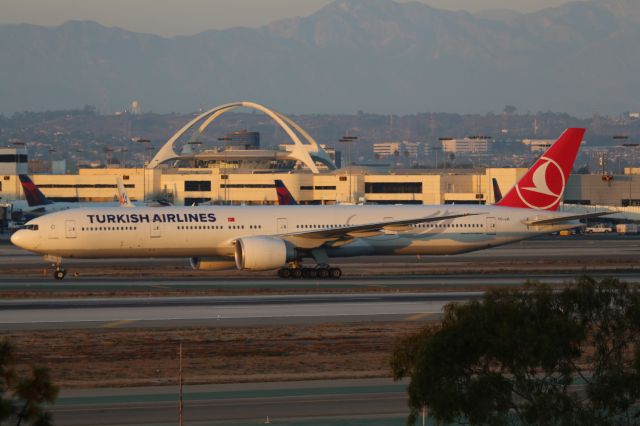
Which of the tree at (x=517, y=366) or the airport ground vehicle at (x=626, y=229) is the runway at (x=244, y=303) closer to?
the tree at (x=517, y=366)

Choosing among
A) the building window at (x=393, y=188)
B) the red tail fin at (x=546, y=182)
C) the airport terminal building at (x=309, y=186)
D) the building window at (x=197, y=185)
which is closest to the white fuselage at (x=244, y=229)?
the red tail fin at (x=546, y=182)

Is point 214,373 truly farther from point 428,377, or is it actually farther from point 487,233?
point 487,233

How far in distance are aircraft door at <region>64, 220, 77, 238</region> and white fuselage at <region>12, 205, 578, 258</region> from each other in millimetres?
50

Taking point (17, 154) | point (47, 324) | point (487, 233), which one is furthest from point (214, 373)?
point (17, 154)

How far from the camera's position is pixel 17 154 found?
511 ft

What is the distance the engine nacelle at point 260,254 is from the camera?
53.9 metres

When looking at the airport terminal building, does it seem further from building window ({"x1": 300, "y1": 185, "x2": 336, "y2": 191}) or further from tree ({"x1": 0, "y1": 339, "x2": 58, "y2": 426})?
tree ({"x1": 0, "y1": 339, "x2": 58, "y2": 426})

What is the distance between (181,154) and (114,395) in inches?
6540

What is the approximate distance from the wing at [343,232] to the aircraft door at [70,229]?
1058 cm

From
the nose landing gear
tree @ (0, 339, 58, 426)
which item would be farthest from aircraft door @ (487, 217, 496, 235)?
tree @ (0, 339, 58, 426)

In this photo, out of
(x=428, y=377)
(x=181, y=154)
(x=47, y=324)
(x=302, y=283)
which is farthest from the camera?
(x=181, y=154)

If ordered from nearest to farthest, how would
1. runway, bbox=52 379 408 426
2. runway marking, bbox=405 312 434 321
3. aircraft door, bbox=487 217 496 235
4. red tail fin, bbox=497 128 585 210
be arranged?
runway, bbox=52 379 408 426 → runway marking, bbox=405 312 434 321 → aircraft door, bbox=487 217 496 235 → red tail fin, bbox=497 128 585 210

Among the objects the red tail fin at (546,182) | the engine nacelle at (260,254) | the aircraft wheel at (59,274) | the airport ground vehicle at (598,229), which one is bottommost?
the airport ground vehicle at (598,229)

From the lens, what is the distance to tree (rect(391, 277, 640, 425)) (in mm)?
19484
